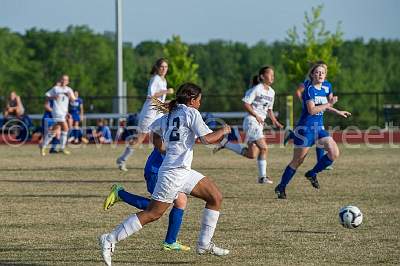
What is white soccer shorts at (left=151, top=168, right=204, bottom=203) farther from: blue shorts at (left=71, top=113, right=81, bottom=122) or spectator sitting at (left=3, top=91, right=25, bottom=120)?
spectator sitting at (left=3, top=91, right=25, bottom=120)

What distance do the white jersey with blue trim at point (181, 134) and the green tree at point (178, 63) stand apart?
42.7m

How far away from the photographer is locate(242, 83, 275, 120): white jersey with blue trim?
1595 cm

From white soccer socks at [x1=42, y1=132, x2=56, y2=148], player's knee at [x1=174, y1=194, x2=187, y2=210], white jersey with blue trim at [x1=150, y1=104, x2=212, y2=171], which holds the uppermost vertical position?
white jersey with blue trim at [x1=150, y1=104, x2=212, y2=171]

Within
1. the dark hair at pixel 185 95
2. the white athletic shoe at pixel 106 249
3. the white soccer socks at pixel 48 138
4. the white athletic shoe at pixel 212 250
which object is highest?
the dark hair at pixel 185 95

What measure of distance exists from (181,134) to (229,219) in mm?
3397

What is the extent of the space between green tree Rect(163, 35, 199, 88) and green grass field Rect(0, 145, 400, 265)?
3188 centimetres

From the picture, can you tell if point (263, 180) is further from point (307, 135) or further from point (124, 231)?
point (124, 231)

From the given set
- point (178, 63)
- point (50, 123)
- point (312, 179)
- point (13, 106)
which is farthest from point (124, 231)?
point (178, 63)

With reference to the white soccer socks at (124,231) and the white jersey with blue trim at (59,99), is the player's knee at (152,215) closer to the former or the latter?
the white soccer socks at (124,231)

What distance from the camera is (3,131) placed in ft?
109

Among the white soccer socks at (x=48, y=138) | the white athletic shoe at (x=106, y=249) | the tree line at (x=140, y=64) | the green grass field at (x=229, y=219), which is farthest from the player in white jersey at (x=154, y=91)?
the tree line at (x=140, y=64)

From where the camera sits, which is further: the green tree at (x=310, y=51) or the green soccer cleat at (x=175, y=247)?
the green tree at (x=310, y=51)

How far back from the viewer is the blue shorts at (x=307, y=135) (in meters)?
13.5

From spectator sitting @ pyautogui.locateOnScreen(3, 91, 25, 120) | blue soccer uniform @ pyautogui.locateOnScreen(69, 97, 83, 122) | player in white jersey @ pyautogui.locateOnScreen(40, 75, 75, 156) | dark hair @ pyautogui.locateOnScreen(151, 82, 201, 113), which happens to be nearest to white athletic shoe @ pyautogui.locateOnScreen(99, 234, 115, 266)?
dark hair @ pyautogui.locateOnScreen(151, 82, 201, 113)
